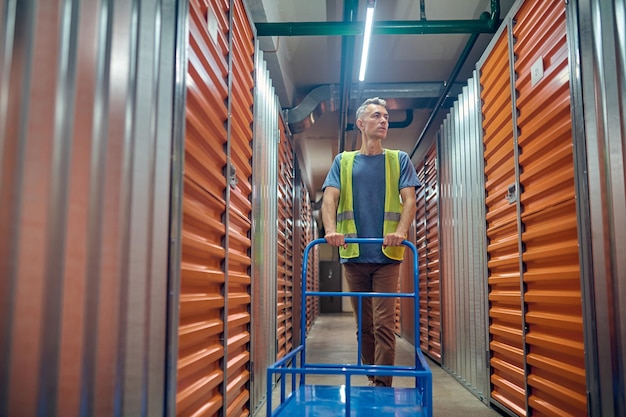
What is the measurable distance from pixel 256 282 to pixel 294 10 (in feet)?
9.24

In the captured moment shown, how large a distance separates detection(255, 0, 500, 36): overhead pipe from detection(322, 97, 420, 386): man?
127cm

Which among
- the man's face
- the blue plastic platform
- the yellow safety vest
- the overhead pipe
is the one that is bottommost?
the blue plastic platform

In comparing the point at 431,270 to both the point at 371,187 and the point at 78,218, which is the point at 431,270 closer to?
the point at 371,187

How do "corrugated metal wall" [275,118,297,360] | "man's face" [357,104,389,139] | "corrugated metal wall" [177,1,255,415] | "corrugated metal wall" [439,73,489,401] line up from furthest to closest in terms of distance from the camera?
"corrugated metal wall" [275,118,297,360]
"corrugated metal wall" [439,73,489,401]
"man's face" [357,104,389,139]
"corrugated metal wall" [177,1,255,415]

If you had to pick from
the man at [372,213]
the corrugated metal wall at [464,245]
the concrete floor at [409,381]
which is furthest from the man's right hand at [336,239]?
the corrugated metal wall at [464,245]

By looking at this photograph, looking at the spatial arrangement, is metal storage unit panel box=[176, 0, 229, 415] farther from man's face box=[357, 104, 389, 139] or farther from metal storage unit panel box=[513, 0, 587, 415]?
metal storage unit panel box=[513, 0, 587, 415]

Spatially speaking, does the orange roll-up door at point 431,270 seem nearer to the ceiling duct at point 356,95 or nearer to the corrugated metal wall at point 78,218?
the ceiling duct at point 356,95

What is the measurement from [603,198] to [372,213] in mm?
1434

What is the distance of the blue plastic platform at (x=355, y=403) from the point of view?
7.20 ft

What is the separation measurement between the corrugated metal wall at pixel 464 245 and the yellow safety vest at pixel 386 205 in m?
1.02

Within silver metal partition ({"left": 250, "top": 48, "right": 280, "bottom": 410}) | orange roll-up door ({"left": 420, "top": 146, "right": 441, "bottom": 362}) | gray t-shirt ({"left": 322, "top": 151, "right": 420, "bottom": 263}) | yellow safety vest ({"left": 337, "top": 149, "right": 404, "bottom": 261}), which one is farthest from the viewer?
orange roll-up door ({"left": 420, "top": 146, "right": 441, "bottom": 362})

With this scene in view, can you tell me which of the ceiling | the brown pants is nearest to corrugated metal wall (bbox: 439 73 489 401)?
the ceiling

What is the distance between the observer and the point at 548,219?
2.73 m

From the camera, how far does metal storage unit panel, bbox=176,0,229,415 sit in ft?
6.76
